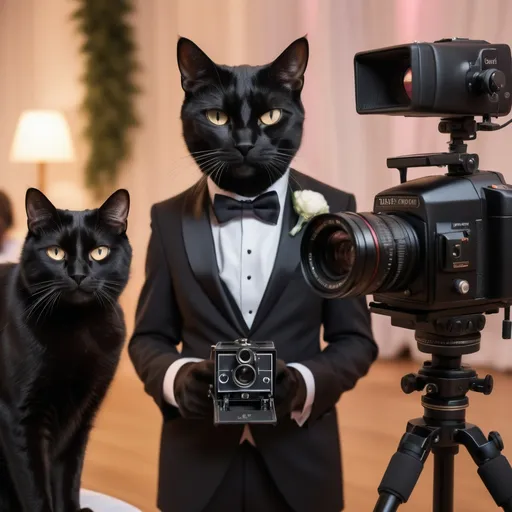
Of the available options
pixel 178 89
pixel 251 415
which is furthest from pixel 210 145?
pixel 178 89

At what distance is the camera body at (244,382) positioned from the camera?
93cm

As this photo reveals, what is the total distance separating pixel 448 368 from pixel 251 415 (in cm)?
28

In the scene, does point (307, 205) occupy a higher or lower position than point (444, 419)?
higher

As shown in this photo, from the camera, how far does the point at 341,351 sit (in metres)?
1.11

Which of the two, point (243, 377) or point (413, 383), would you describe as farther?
point (413, 383)

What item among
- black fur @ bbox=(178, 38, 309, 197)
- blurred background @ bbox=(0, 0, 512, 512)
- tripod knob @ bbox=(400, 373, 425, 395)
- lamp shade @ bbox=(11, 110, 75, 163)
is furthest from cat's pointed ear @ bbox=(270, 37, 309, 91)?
lamp shade @ bbox=(11, 110, 75, 163)

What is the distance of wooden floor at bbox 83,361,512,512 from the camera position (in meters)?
1.71

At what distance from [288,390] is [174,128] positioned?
162 cm

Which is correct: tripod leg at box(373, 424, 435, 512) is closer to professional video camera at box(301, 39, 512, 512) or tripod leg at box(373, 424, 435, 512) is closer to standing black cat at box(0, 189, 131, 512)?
professional video camera at box(301, 39, 512, 512)

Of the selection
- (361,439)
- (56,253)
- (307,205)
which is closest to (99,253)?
(56,253)

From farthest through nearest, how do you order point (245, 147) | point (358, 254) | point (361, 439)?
1. point (361, 439)
2. point (245, 147)
3. point (358, 254)

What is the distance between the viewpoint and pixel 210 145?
1048 millimetres

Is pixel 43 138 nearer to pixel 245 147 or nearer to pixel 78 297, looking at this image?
pixel 245 147

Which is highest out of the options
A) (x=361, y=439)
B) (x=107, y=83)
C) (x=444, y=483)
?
(x=107, y=83)
